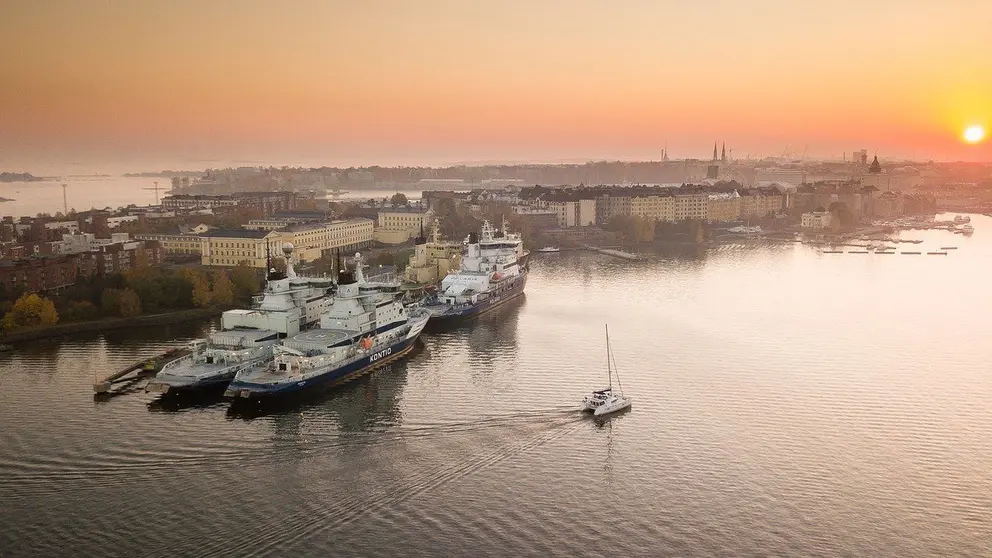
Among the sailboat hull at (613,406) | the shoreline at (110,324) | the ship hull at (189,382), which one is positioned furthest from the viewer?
the shoreline at (110,324)

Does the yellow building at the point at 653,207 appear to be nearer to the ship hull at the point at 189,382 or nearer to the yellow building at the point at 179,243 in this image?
the yellow building at the point at 179,243

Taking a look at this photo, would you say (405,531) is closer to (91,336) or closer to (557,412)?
(557,412)

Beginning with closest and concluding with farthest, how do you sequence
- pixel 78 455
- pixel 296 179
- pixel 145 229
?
1. pixel 78 455
2. pixel 145 229
3. pixel 296 179

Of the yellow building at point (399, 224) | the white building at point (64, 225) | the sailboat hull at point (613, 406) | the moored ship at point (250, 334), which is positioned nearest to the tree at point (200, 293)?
the moored ship at point (250, 334)

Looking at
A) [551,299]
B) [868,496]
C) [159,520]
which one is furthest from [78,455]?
[551,299]

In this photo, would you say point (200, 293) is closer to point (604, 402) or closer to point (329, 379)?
point (329, 379)

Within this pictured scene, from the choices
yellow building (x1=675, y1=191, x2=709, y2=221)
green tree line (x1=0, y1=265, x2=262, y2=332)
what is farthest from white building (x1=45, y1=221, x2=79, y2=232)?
yellow building (x1=675, y1=191, x2=709, y2=221)
